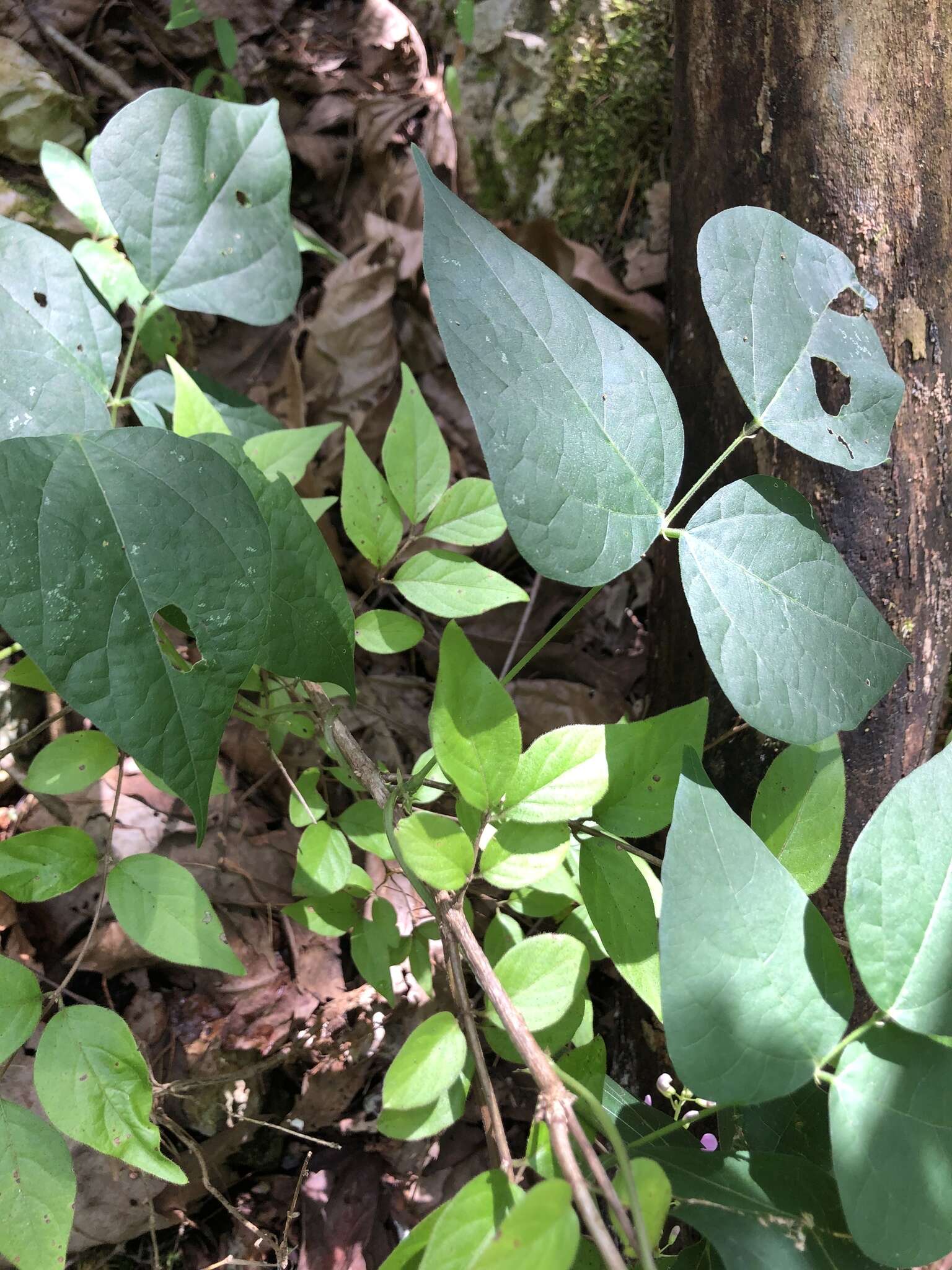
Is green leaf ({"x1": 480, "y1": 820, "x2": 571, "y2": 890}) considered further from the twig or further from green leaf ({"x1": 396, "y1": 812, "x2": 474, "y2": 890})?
the twig

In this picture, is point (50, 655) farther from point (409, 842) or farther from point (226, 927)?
point (226, 927)

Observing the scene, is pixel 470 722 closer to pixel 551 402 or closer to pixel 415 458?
pixel 551 402

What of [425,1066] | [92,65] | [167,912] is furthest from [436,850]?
[92,65]

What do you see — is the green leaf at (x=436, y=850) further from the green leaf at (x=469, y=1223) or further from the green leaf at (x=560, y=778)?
the green leaf at (x=469, y=1223)

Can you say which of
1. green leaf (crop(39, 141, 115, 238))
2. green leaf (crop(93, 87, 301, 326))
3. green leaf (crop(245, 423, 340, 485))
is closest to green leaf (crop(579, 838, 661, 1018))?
green leaf (crop(245, 423, 340, 485))

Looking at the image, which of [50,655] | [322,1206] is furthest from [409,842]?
[322,1206]
